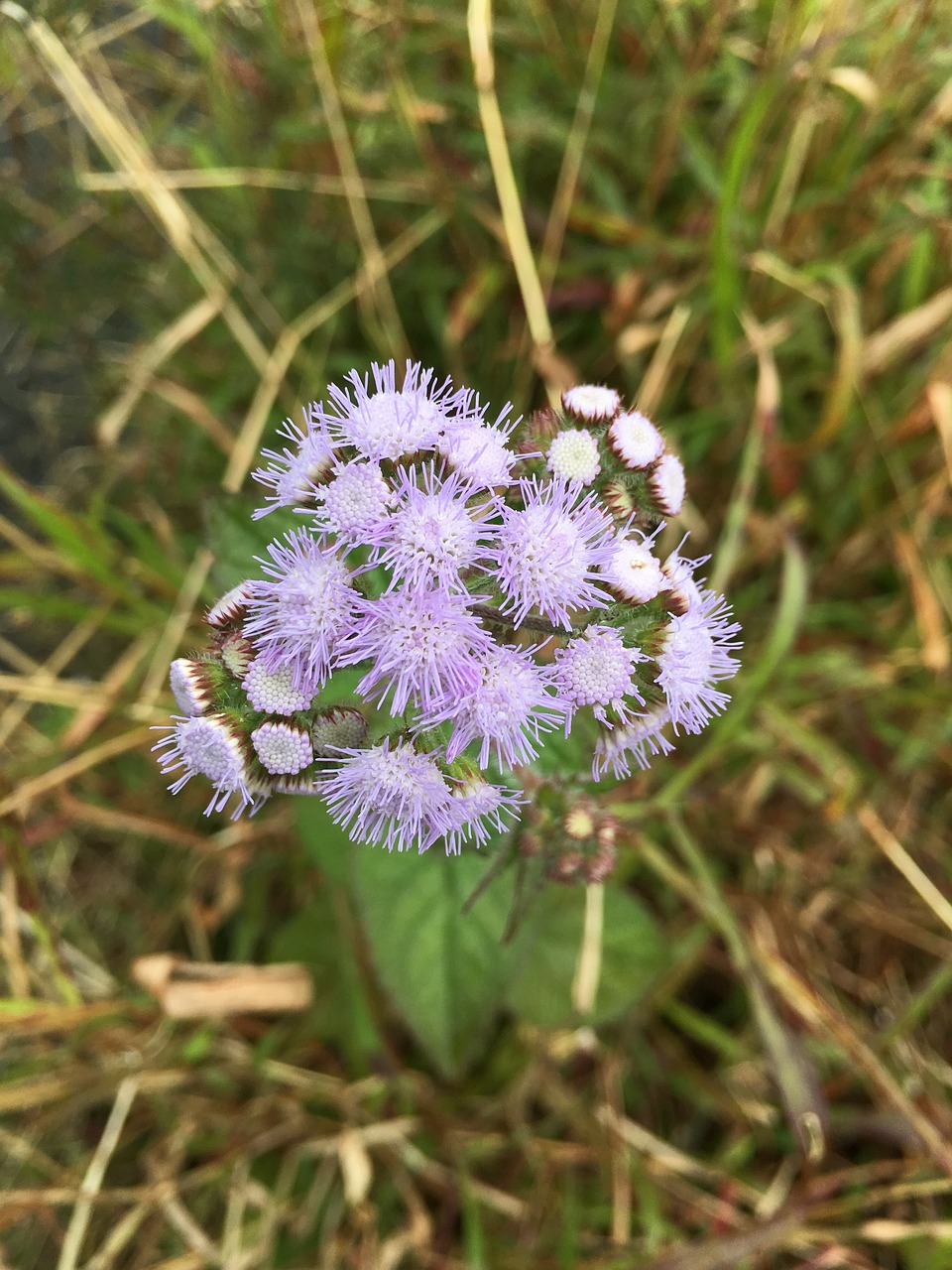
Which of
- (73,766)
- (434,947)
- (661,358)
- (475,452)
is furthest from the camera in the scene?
(661,358)

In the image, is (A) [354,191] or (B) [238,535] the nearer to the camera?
(B) [238,535]

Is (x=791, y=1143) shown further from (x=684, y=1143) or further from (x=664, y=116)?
(x=664, y=116)

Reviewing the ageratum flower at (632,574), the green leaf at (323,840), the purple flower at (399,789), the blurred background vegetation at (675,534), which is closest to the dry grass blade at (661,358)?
the blurred background vegetation at (675,534)

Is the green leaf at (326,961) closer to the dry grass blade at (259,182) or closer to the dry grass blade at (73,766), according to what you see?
the dry grass blade at (73,766)

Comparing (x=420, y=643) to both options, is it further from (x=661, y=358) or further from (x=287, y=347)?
(x=661, y=358)

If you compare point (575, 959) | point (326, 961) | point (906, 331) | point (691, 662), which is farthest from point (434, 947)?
point (906, 331)

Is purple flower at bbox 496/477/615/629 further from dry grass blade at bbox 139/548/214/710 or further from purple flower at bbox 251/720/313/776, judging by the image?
dry grass blade at bbox 139/548/214/710
